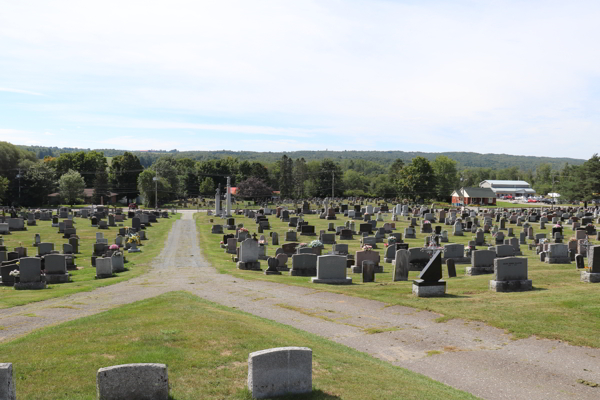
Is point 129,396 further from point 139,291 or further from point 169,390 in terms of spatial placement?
point 139,291

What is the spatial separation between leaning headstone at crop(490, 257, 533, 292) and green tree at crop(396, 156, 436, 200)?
86.3 meters

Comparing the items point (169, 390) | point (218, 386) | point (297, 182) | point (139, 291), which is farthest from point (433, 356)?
point (297, 182)

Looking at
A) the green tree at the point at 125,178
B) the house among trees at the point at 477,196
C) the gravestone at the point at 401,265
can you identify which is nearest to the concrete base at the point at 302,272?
the gravestone at the point at 401,265

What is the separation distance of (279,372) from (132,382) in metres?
1.90

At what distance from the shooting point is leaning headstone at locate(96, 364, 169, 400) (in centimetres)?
602

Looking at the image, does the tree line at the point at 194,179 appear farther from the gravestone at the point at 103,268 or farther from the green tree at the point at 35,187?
the gravestone at the point at 103,268

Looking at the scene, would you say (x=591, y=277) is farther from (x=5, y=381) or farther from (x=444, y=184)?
(x=444, y=184)

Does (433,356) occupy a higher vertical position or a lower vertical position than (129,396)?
lower

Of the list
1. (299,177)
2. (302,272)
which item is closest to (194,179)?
(299,177)

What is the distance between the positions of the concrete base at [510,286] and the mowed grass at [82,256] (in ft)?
47.3

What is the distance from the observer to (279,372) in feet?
21.7

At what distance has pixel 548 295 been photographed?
15.2 meters

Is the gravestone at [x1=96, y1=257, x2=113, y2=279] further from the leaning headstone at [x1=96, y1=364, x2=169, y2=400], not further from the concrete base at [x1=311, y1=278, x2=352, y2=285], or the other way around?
the leaning headstone at [x1=96, y1=364, x2=169, y2=400]

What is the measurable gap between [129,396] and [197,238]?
111 feet
